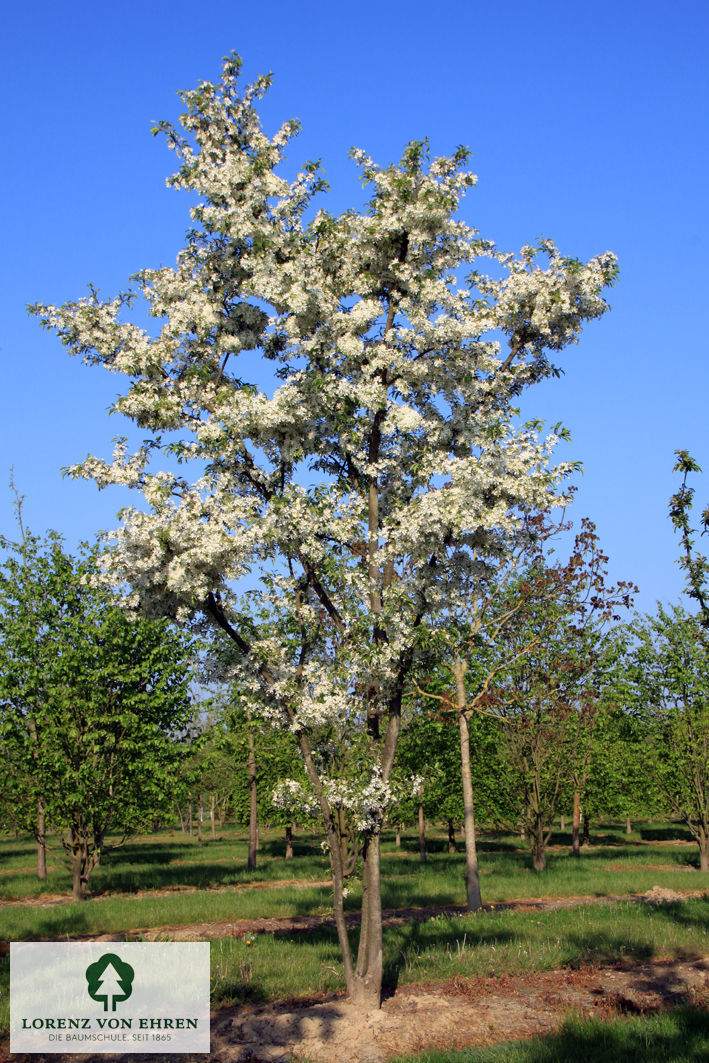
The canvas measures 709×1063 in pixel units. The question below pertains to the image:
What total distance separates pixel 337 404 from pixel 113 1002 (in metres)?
8.87

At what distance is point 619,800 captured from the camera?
127ft

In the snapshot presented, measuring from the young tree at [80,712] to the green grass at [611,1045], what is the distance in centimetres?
1778

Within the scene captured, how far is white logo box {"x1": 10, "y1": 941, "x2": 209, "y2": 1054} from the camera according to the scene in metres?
9.87

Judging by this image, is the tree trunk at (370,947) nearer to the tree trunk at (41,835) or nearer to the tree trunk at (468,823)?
the tree trunk at (468,823)

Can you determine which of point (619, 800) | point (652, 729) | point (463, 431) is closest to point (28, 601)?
point (463, 431)

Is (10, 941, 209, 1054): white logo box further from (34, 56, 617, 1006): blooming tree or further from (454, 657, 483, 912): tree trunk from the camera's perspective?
(454, 657, 483, 912): tree trunk

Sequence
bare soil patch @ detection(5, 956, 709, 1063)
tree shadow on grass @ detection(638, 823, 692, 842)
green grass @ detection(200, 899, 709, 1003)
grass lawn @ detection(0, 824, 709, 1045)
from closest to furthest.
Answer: bare soil patch @ detection(5, 956, 709, 1063) → grass lawn @ detection(0, 824, 709, 1045) → green grass @ detection(200, 899, 709, 1003) → tree shadow on grass @ detection(638, 823, 692, 842)

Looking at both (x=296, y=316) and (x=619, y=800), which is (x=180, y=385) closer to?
(x=296, y=316)

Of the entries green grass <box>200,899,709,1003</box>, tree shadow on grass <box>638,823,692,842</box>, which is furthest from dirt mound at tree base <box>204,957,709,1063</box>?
tree shadow on grass <box>638,823,692,842</box>

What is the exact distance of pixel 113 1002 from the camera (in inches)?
435

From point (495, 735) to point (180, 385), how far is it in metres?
26.0

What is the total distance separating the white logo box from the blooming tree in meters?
2.32

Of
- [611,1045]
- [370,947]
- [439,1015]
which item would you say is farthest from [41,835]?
[611,1045]

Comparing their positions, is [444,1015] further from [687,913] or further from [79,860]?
[79,860]
